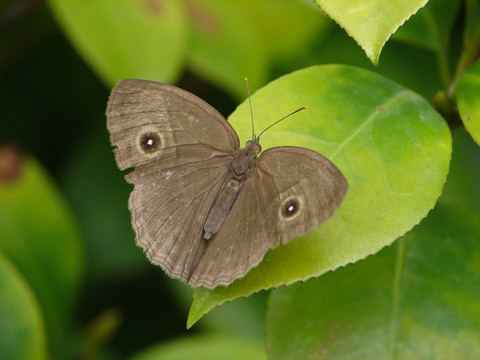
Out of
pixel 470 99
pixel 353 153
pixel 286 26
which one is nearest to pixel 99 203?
pixel 286 26

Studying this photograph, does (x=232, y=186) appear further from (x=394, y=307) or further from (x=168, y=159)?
(x=394, y=307)

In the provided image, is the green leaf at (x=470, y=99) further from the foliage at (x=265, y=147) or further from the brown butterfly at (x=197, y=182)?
the brown butterfly at (x=197, y=182)

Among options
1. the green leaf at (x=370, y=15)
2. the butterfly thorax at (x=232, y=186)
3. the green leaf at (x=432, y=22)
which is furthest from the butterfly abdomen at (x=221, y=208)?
the green leaf at (x=432, y=22)

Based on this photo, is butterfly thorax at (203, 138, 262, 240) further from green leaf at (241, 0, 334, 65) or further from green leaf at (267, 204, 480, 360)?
green leaf at (241, 0, 334, 65)

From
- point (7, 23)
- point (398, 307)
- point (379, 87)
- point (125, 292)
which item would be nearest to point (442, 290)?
point (398, 307)

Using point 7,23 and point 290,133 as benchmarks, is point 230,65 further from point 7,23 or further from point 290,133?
point 290,133

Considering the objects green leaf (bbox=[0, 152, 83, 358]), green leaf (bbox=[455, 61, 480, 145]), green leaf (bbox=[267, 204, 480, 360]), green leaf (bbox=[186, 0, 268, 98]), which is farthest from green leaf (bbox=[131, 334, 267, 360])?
green leaf (bbox=[455, 61, 480, 145])
